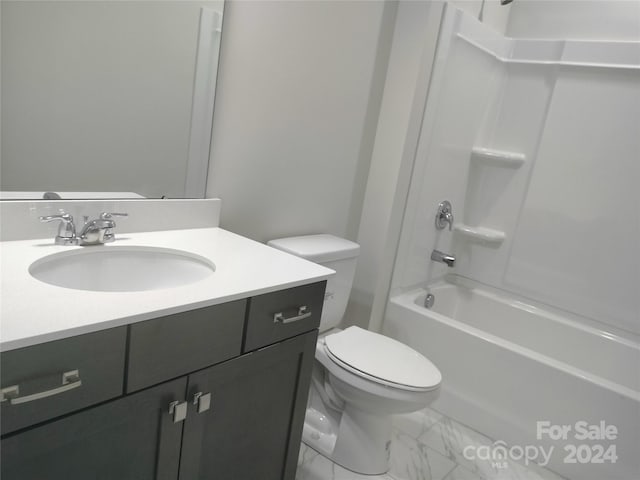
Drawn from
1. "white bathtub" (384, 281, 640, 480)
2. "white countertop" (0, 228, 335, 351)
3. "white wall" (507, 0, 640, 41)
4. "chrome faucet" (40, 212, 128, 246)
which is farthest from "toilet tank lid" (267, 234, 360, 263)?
"white wall" (507, 0, 640, 41)

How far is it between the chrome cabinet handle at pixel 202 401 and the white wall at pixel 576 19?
246cm

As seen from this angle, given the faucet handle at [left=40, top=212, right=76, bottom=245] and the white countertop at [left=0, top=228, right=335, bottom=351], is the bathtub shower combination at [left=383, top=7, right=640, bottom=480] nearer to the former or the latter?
the white countertop at [left=0, top=228, right=335, bottom=351]

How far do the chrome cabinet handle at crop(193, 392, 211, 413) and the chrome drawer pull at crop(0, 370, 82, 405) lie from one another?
0.27 m

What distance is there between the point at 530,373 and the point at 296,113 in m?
1.41

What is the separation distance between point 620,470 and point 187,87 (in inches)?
81.4

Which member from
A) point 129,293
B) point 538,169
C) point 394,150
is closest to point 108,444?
point 129,293

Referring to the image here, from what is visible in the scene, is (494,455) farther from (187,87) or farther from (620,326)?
(187,87)

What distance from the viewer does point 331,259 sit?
1.74 m

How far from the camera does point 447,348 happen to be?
2.10 m

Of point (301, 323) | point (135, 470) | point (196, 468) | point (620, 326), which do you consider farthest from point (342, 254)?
point (620, 326)

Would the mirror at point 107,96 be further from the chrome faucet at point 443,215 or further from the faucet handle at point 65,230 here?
the chrome faucet at point 443,215

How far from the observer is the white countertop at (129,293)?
30.4 inches

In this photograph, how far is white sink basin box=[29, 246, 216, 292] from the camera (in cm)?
113

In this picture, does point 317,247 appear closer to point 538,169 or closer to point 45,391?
Answer: point 45,391
